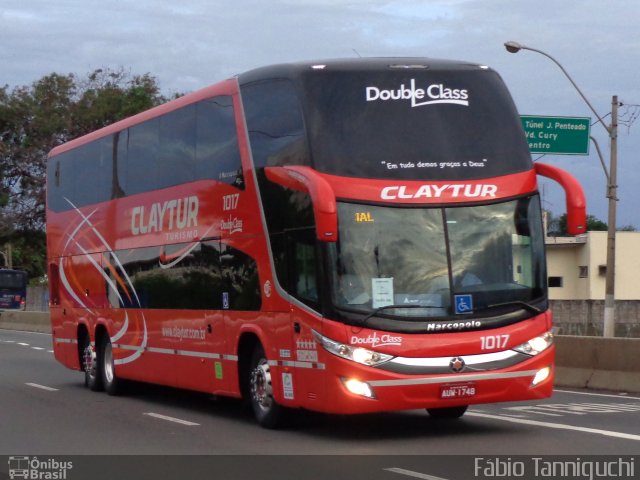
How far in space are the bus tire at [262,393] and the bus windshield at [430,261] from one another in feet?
6.45

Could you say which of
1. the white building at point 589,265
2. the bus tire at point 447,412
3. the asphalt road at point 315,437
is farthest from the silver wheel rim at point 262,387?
the white building at point 589,265

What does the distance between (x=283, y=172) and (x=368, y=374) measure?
8.15ft

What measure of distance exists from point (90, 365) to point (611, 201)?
14839 millimetres

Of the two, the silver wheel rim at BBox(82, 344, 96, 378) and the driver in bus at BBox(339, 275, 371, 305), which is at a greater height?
the driver in bus at BBox(339, 275, 371, 305)

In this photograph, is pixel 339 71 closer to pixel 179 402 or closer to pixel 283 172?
pixel 283 172

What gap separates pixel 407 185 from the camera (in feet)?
42.2

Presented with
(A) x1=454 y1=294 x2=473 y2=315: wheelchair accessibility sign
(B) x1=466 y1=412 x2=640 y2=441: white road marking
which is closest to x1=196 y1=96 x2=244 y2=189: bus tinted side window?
(A) x1=454 y1=294 x2=473 y2=315: wheelchair accessibility sign

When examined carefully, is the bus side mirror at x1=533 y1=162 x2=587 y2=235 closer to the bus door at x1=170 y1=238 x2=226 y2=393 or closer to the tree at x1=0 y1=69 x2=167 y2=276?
the bus door at x1=170 y1=238 x2=226 y2=393

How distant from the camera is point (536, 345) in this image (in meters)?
13.0

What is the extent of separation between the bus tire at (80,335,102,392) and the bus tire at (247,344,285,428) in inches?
264

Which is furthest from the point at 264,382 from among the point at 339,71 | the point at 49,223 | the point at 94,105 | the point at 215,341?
the point at 94,105

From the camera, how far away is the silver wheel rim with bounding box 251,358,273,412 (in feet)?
46.0

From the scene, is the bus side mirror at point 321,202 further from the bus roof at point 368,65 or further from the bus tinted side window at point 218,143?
the bus tinted side window at point 218,143

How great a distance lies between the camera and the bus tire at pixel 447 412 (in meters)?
14.6
